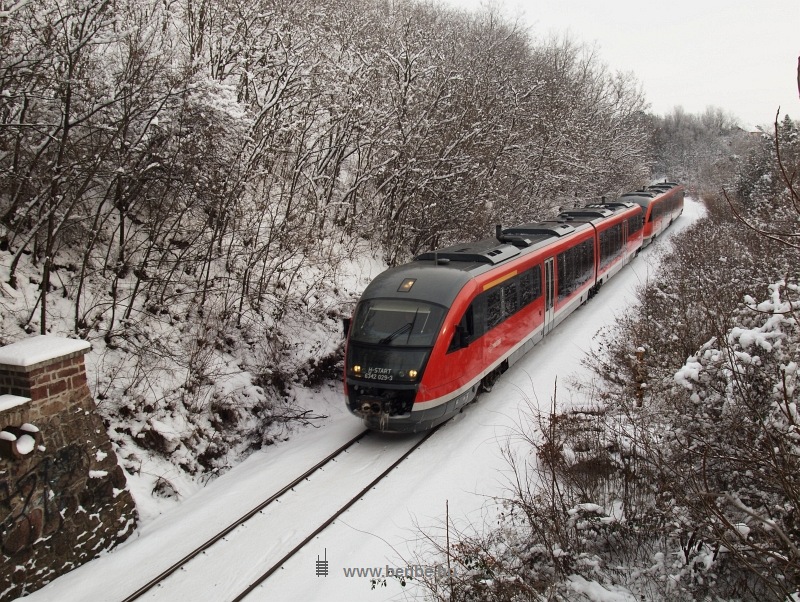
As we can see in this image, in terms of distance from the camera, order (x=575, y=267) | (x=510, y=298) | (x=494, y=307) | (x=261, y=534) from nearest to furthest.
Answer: (x=261, y=534), (x=494, y=307), (x=510, y=298), (x=575, y=267)

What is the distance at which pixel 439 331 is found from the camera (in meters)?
8.94

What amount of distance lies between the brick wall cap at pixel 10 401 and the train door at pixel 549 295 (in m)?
10.0

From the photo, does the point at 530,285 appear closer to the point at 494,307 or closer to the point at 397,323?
the point at 494,307

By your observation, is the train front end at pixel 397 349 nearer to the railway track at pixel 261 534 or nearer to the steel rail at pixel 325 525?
the steel rail at pixel 325 525

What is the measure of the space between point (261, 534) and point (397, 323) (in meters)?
3.62

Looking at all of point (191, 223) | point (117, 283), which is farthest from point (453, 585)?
point (191, 223)

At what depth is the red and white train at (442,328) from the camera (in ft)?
29.1

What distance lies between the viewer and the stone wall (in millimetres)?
6141

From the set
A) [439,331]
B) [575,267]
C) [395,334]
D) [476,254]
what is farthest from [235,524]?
[575,267]

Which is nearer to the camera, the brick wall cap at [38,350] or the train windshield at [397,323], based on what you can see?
the brick wall cap at [38,350]

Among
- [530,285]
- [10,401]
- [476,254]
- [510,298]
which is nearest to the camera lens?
[10,401]

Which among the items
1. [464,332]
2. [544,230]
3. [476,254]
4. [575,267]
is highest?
[544,230]

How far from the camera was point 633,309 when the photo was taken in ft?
50.1

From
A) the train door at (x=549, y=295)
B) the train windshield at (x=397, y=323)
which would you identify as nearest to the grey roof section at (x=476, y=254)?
the train door at (x=549, y=295)
